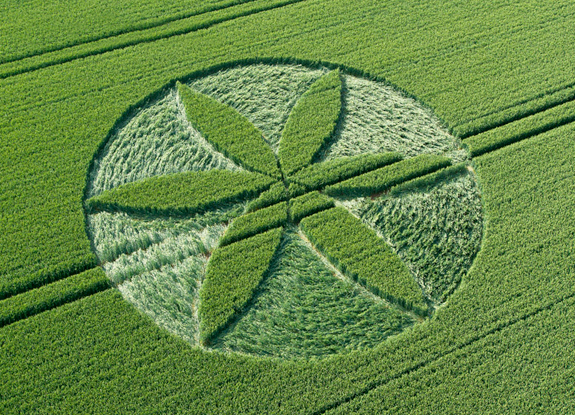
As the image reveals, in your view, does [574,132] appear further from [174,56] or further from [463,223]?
[174,56]

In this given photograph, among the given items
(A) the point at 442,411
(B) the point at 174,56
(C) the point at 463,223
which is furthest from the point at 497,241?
(B) the point at 174,56

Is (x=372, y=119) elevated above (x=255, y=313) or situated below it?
above

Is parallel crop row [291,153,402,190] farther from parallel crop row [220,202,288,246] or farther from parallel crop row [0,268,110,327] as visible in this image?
parallel crop row [0,268,110,327]

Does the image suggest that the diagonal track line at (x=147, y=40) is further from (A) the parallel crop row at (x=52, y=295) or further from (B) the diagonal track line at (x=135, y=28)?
(A) the parallel crop row at (x=52, y=295)

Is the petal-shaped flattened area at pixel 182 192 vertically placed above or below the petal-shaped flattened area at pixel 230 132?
below

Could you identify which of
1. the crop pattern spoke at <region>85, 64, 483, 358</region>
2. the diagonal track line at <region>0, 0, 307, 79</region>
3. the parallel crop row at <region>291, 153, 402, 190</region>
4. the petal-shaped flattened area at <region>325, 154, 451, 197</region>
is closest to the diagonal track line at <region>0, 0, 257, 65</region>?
the diagonal track line at <region>0, 0, 307, 79</region>

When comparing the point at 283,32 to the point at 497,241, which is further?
the point at 283,32

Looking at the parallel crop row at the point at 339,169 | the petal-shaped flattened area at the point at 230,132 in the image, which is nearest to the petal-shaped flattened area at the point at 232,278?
the parallel crop row at the point at 339,169

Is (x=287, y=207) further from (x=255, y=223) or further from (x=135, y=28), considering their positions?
(x=135, y=28)
